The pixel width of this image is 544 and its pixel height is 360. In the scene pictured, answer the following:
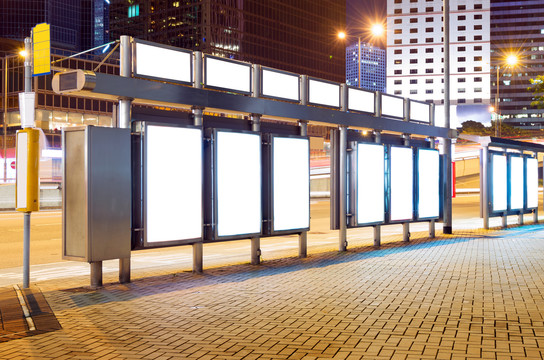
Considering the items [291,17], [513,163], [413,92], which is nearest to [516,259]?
[513,163]

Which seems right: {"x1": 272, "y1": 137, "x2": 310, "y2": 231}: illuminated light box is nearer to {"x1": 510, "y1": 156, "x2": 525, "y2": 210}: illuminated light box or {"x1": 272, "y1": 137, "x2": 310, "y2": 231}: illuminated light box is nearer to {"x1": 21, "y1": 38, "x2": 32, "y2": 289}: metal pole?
{"x1": 21, "y1": 38, "x2": 32, "y2": 289}: metal pole

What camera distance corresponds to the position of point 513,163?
2095cm

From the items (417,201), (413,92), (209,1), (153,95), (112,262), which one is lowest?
(112,262)

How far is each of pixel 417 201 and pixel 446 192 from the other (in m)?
2.13

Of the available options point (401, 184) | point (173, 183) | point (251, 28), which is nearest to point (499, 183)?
point (401, 184)

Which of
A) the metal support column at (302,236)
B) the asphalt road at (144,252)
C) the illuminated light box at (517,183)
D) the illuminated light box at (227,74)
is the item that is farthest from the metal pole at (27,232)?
the illuminated light box at (517,183)

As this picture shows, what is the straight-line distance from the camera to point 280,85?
459 inches

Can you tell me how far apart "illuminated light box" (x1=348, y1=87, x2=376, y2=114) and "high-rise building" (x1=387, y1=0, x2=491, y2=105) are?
481 feet

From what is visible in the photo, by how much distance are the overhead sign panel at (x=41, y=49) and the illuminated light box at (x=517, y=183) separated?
52.7 ft

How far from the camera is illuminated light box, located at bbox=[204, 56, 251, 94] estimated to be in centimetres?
1031

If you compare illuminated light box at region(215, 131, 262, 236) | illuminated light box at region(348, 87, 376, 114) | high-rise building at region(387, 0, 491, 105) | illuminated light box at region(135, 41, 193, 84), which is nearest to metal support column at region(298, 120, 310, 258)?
illuminated light box at region(215, 131, 262, 236)

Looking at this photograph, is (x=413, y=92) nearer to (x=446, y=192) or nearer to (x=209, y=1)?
(x=209, y=1)

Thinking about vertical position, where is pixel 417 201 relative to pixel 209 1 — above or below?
below

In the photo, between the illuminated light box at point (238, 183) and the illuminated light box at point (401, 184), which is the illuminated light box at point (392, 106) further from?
the illuminated light box at point (238, 183)
